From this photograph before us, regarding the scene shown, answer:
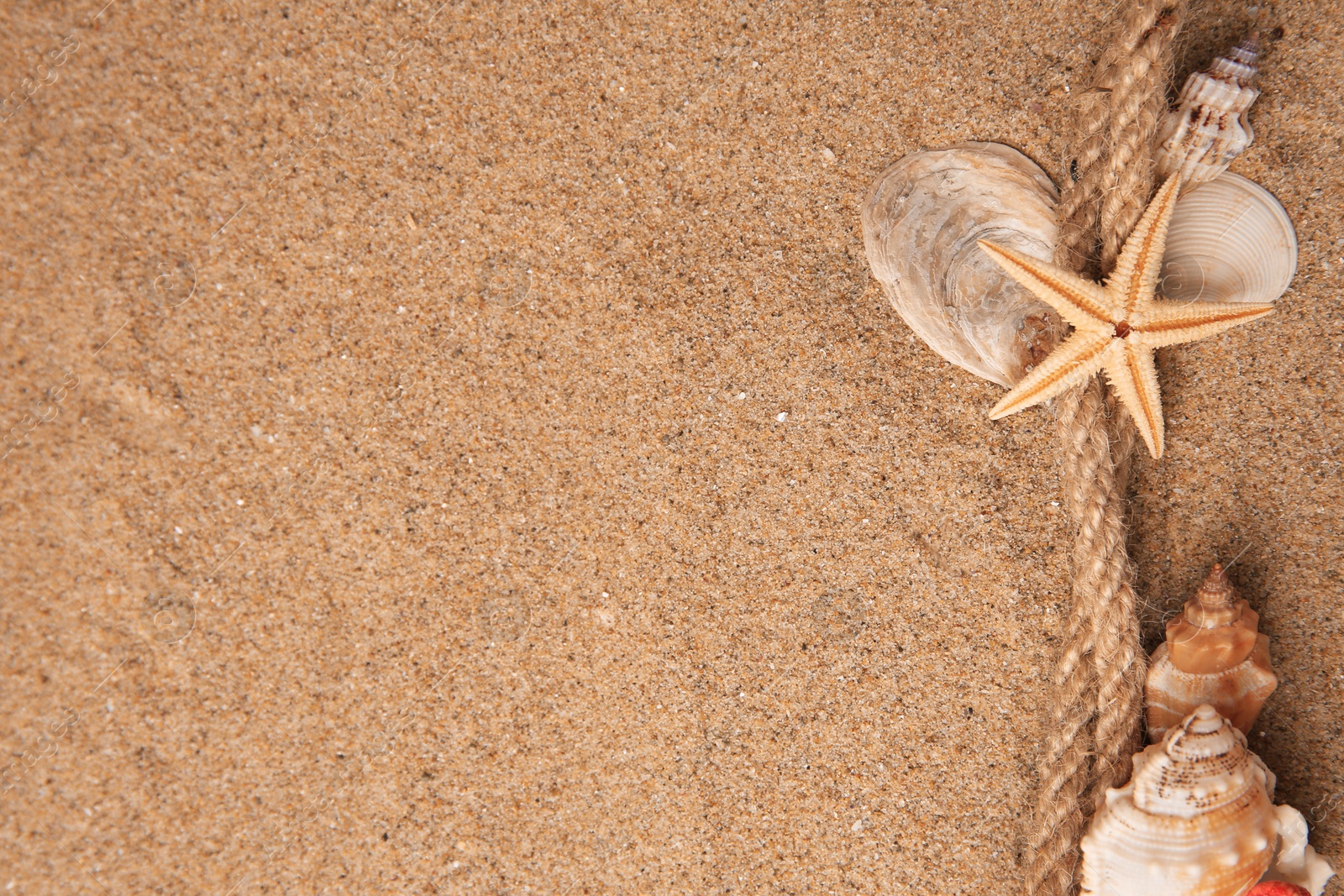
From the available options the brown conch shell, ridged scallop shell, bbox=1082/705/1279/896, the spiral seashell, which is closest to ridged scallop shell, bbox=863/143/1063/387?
the spiral seashell

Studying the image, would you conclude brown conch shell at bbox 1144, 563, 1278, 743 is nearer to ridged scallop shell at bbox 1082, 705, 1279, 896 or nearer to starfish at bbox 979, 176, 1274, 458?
ridged scallop shell at bbox 1082, 705, 1279, 896

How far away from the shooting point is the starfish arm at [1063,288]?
2.92 ft

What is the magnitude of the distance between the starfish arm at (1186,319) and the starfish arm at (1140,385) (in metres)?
0.02

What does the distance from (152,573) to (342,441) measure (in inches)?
17.0

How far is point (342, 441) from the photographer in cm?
118

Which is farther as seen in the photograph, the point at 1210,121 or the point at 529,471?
the point at 529,471

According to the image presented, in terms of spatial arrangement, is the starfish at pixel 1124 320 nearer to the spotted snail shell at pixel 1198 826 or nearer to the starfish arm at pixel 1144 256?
the starfish arm at pixel 1144 256

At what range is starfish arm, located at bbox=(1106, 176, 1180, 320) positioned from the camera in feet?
2.87

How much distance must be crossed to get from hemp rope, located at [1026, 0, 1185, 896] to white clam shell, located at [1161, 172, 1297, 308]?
102mm

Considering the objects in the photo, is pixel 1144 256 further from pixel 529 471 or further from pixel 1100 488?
pixel 529 471

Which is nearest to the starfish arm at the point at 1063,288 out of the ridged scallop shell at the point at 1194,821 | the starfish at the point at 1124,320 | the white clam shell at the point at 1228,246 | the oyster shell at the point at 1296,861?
the starfish at the point at 1124,320

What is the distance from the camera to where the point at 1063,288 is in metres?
0.89

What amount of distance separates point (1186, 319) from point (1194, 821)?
0.67 m

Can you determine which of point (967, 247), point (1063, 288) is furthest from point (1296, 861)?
point (967, 247)
